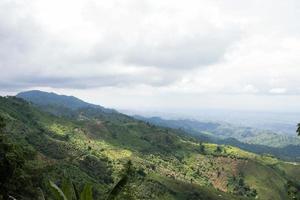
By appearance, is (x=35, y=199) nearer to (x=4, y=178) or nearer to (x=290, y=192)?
(x=4, y=178)

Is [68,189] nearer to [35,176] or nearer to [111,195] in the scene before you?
[111,195]

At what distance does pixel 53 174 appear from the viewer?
135 meters

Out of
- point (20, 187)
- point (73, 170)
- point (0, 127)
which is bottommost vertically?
point (73, 170)

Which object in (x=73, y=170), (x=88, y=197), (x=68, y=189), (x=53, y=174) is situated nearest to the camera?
(x=88, y=197)

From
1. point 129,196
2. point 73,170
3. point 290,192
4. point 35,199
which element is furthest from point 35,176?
point 73,170

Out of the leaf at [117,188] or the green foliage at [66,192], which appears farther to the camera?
the leaf at [117,188]

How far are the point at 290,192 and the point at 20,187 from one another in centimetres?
3974

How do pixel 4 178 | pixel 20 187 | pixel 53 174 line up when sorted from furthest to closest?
pixel 53 174, pixel 20 187, pixel 4 178

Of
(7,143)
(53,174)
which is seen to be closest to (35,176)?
(7,143)

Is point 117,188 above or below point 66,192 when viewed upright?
above

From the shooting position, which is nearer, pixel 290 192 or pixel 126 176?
pixel 126 176

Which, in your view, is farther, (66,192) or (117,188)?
(117,188)

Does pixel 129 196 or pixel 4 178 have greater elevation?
pixel 129 196

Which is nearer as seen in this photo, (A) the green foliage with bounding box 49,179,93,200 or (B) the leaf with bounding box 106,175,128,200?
(A) the green foliage with bounding box 49,179,93,200
